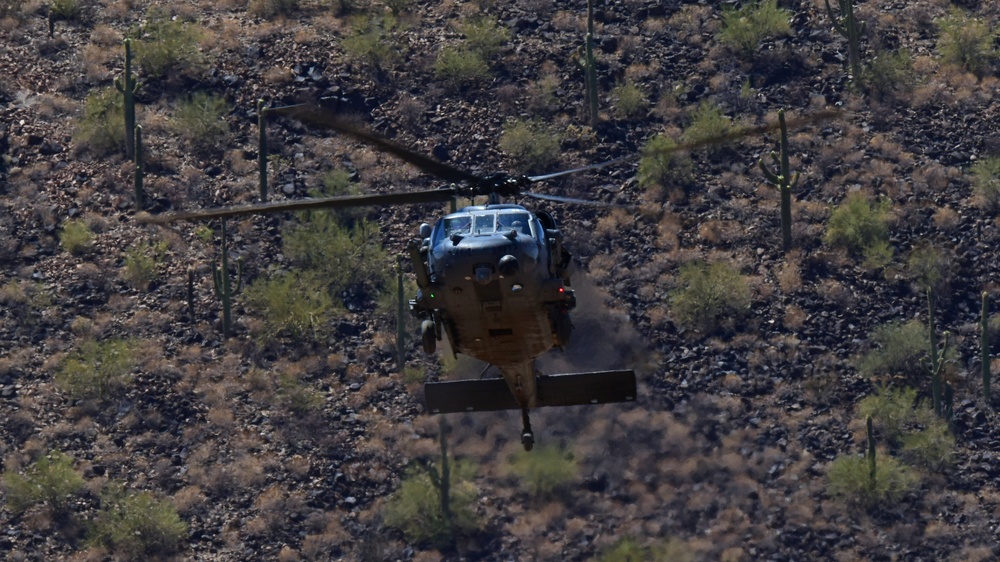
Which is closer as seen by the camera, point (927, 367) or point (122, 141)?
point (927, 367)

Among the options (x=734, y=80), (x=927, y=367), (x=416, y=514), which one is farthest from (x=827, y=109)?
(x=416, y=514)

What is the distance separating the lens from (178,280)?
43781mm

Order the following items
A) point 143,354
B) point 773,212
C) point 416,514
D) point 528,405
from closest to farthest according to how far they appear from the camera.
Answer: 1. point 528,405
2. point 416,514
3. point 143,354
4. point 773,212

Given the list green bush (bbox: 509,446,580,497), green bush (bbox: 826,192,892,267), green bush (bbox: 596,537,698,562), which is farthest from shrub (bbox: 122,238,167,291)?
green bush (bbox: 826,192,892,267)

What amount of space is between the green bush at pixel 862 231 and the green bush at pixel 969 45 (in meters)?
7.31

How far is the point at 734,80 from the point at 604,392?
82.1ft

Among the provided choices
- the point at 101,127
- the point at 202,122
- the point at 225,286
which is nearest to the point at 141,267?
the point at 225,286

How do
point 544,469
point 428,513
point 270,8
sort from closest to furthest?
point 428,513 → point 544,469 → point 270,8

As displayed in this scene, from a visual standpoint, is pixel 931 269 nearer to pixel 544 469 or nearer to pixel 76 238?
pixel 544 469

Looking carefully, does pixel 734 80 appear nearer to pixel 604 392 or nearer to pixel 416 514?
pixel 416 514

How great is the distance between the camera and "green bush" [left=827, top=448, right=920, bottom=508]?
1510 inches

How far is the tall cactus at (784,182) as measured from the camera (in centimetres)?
4191

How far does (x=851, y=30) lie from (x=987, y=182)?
5859 millimetres

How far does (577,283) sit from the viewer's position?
37.0m
